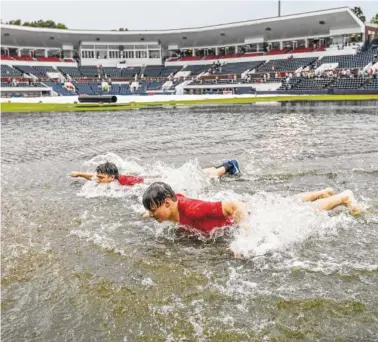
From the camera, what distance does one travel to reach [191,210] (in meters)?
5.61

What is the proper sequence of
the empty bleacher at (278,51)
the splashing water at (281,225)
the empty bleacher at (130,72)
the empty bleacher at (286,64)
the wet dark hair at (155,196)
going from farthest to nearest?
the empty bleacher at (130,72)
the empty bleacher at (278,51)
the empty bleacher at (286,64)
the splashing water at (281,225)
the wet dark hair at (155,196)

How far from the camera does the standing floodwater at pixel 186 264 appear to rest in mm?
3795

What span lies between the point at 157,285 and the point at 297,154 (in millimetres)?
9305

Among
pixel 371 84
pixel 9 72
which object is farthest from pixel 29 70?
pixel 371 84

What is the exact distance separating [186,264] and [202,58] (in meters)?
86.6

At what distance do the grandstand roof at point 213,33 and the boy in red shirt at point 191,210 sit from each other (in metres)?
66.7

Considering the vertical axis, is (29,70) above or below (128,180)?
above

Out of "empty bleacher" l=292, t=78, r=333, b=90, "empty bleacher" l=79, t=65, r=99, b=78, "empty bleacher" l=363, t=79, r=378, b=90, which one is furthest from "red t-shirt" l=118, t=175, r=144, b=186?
"empty bleacher" l=79, t=65, r=99, b=78

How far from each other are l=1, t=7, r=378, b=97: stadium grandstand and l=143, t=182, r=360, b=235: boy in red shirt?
4536cm

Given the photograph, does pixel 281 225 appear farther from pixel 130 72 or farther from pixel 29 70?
pixel 130 72

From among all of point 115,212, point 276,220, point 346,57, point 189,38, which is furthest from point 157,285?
point 189,38

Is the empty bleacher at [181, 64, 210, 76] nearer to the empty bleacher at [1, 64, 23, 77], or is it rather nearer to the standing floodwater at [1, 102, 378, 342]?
the empty bleacher at [1, 64, 23, 77]

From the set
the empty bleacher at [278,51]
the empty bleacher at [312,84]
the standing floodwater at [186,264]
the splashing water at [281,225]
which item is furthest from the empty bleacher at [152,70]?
the splashing water at [281,225]

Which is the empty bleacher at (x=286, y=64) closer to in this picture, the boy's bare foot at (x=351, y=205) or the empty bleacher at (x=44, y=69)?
the empty bleacher at (x=44, y=69)
